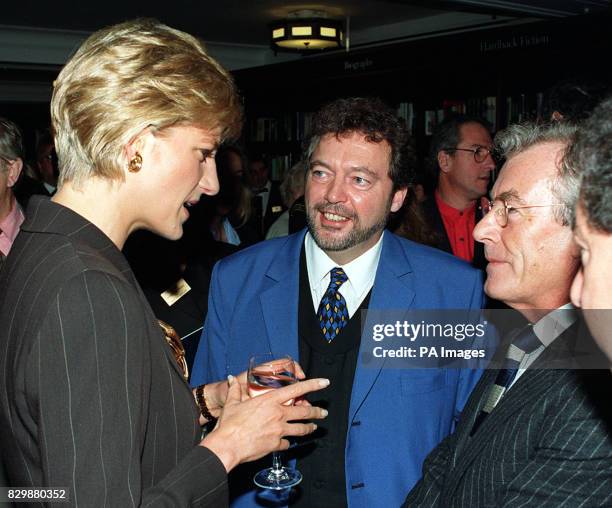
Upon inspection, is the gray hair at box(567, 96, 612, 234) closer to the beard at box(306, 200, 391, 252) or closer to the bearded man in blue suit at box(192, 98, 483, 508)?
the bearded man in blue suit at box(192, 98, 483, 508)

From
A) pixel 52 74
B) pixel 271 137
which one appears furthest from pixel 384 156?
pixel 52 74

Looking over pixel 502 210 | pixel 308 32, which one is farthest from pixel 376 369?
pixel 308 32

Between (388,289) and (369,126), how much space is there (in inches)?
23.2

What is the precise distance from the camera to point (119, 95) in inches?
52.4

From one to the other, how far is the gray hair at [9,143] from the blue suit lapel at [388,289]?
2.31m

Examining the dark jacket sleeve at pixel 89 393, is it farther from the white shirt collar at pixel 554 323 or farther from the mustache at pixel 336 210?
the mustache at pixel 336 210

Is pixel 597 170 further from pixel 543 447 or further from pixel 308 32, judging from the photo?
pixel 308 32

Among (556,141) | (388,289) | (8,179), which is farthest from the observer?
(8,179)

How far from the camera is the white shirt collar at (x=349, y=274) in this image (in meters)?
2.24

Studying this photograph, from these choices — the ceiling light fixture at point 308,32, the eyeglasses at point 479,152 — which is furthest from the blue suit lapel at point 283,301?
the ceiling light fixture at point 308,32

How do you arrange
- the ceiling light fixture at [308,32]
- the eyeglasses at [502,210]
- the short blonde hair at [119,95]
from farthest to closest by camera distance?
the ceiling light fixture at [308,32] < the eyeglasses at [502,210] < the short blonde hair at [119,95]

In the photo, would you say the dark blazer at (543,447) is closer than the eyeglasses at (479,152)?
Yes

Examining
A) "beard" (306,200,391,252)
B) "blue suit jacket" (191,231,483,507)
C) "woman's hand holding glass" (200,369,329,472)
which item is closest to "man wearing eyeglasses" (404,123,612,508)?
"blue suit jacket" (191,231,483,507)

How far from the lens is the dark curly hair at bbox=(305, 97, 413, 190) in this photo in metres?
2.35
